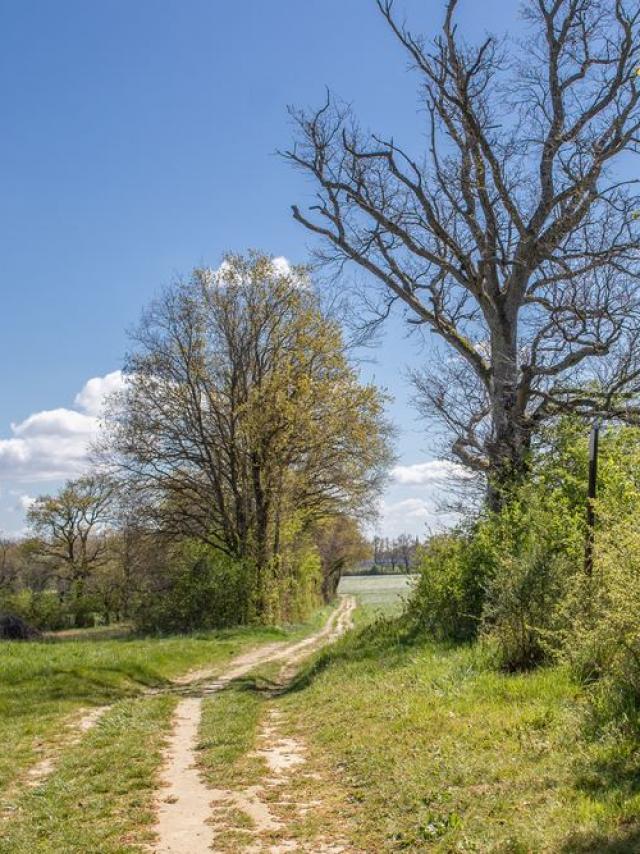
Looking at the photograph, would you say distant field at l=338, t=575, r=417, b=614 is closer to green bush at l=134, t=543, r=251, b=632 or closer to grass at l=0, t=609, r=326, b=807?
green bush at l=134, t=543, r=251, b=632

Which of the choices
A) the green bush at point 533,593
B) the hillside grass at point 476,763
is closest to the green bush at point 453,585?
the green bush at point 533,593

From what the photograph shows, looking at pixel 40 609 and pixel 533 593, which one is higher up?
pixel 533 593

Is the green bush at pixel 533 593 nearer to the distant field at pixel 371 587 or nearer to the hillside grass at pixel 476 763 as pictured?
the hillside grass at pixel 476 763

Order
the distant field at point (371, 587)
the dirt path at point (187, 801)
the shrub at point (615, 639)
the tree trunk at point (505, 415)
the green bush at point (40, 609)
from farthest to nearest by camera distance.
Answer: the distant field at point (371, 587), the green bush at point (40, 609), the tree trunk at point (505, 415), the shrub at point (615, 639), the dirt path at point (187, 801)

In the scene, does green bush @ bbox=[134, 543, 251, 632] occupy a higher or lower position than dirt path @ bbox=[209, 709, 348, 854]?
higher

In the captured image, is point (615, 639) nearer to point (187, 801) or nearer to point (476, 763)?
point (476, 763)

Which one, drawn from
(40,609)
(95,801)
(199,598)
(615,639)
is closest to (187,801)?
(95,801)

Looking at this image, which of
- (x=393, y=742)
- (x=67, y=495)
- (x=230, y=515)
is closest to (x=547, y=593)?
(x=393, y=742)

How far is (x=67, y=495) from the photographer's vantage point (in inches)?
2190

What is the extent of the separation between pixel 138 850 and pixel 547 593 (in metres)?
6.13

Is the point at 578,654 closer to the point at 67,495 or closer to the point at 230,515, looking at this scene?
the point at 230,515

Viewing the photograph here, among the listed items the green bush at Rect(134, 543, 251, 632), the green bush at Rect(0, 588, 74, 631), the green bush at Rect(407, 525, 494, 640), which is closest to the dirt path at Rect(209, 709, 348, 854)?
the green bush at Rect(407, 525, 494, 640)

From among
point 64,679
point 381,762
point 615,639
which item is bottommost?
point 64,679

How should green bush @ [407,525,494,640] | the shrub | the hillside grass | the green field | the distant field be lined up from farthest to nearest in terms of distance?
the distant field < green bush @ [407,525,494,640] < the shrub < the green field < the hillside grass
